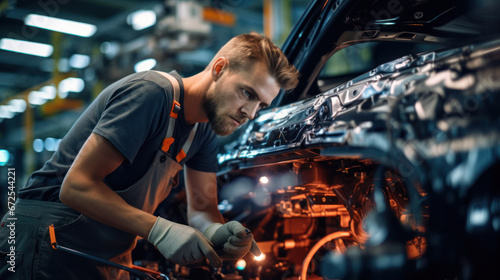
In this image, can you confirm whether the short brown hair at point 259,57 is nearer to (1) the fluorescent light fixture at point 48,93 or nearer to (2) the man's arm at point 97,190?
(2) the man's arm at point 97,190

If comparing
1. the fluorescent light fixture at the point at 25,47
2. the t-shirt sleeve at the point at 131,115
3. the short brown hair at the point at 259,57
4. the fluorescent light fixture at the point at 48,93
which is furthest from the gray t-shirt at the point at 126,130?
the fluorescent light fixture at the point at 48,93

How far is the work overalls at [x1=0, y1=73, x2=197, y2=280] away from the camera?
155cm

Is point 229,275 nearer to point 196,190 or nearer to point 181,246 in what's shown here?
point 196,190

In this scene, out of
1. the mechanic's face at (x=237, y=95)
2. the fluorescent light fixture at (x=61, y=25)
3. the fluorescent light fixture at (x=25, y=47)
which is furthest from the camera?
the fluorescent light fixture at (x=25, y=47)

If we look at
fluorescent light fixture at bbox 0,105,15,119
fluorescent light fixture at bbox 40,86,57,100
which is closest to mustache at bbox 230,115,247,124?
fluorescent light fixture at bbox 40,86,57,100

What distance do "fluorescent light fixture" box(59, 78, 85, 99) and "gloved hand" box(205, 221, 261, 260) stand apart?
835 centimetres

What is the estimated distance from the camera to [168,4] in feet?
19.7

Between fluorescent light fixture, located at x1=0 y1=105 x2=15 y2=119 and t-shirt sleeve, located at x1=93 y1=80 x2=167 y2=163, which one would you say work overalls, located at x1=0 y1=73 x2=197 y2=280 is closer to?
t-shirt sleeve, located at x1=93 y1=80 x2=167 y2=163

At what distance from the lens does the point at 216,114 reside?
1.66 meters

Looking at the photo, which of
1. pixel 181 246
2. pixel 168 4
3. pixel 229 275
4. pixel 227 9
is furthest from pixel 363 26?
pixel 227 9

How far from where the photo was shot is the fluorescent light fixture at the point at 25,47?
8.43m

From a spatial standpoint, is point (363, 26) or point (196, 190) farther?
point (196, 190)

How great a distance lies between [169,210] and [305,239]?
700 millimetres

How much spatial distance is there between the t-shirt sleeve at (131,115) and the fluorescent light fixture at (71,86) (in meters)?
8.23
